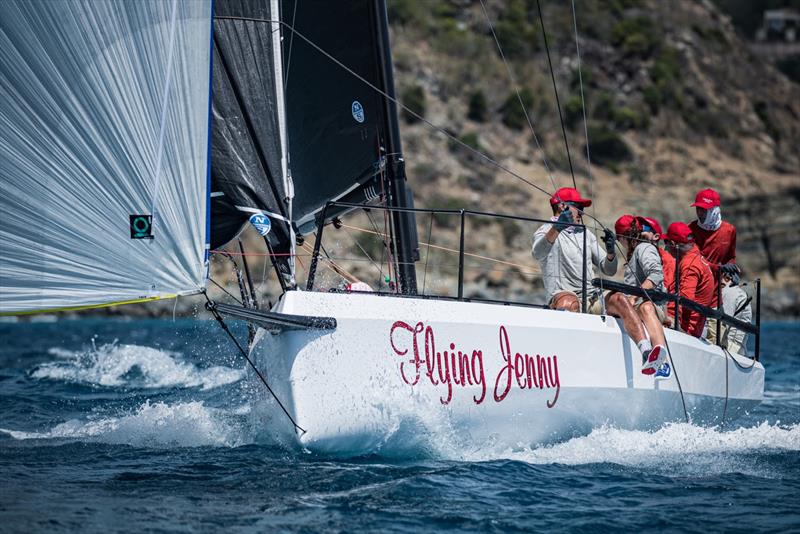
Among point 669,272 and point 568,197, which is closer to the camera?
point 568,197

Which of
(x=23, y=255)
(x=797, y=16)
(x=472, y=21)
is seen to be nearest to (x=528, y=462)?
(x=23, y=255)

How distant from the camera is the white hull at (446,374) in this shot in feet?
21.8

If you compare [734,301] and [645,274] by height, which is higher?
[645,274]

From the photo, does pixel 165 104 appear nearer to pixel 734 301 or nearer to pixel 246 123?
pixel 246 123

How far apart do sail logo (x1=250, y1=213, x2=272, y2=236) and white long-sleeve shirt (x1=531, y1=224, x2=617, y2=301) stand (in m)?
2.15

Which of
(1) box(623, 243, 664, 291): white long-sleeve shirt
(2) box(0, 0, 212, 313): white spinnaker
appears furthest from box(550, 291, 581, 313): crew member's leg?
(2) box(0, 0, 212, 313): white spinnaker

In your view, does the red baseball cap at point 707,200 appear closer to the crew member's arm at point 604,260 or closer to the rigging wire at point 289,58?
the crew member's arm at point 604,260

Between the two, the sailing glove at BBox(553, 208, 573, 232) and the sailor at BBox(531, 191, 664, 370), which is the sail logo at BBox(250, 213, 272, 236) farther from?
the sailing glove at BBox(553, 208, 573, 232)

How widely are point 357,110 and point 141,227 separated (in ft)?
10.7

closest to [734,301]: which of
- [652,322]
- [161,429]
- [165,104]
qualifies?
[652,322]

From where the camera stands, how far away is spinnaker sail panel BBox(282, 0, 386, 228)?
8.45 metres

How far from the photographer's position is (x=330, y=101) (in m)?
8.84

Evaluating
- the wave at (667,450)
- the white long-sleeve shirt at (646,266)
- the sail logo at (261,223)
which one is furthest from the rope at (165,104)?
the white long-sleeve shirt at (646,266)

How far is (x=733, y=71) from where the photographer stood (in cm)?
5494
